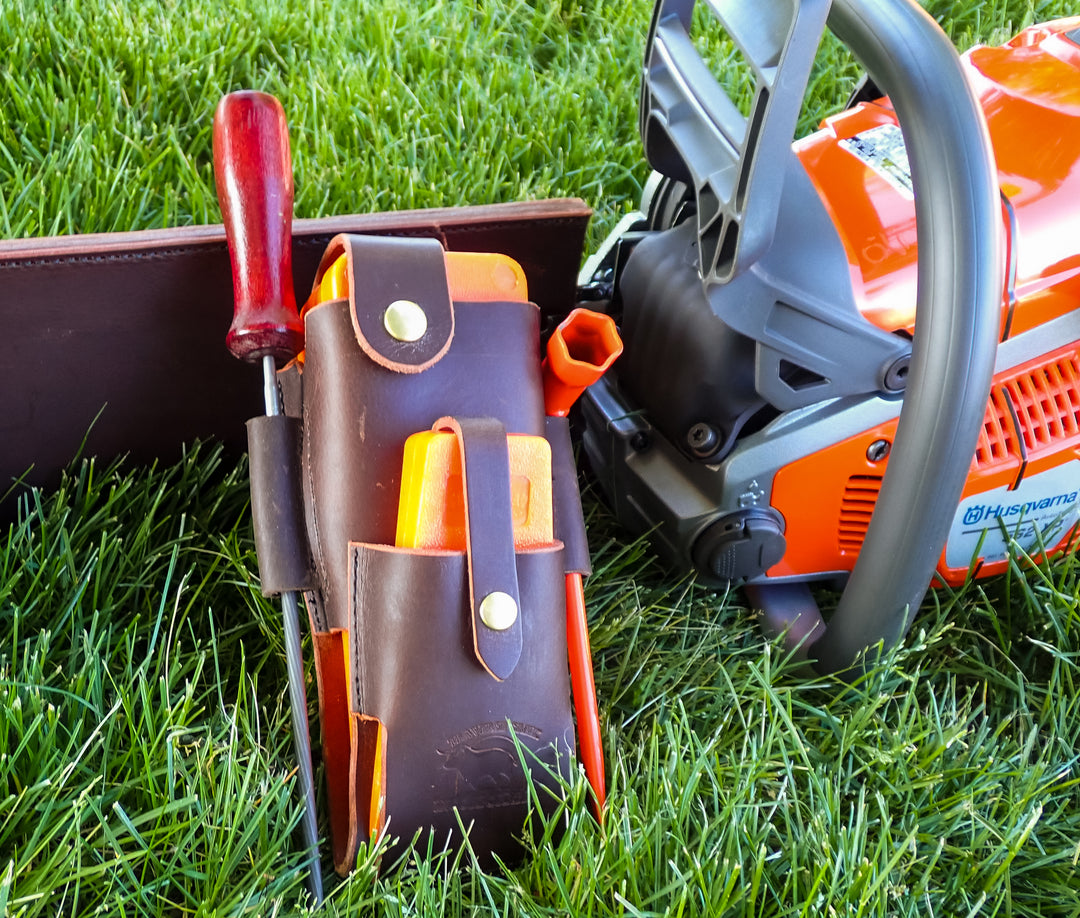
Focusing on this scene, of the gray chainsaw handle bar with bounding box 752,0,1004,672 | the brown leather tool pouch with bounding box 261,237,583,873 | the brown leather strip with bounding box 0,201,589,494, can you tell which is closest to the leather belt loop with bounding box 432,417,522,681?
the brown leather tool pouch with bounding box 261,237,583,873

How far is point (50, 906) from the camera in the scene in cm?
102

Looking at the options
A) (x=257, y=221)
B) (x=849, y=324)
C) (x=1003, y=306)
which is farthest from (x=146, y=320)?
(x=1003, y=306)

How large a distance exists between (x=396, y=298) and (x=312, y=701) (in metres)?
0.50

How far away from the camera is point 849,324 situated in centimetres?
120

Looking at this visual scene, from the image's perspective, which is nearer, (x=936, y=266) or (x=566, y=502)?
(x=936, y=266)

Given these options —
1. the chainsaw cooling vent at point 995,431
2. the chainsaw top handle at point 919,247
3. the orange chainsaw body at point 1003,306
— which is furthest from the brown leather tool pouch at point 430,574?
the chainsaw cooling vent at point 995,431

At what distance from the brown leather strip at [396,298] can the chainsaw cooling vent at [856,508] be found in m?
0.58

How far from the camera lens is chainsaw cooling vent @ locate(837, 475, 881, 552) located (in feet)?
4.37

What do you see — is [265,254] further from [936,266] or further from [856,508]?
[856,508]

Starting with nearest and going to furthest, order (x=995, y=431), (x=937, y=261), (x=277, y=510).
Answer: (x=937, y=261) → (x=277, y=510) → (x=995, y=431)

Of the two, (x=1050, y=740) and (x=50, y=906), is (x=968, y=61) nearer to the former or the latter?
(x=1050, y=740)

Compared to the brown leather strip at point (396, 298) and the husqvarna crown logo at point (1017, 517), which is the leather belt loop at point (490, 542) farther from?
the husqvarna crown logo at point (1017, 517)

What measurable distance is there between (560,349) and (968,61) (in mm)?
803

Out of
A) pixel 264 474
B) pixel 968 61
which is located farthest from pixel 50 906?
pixel 968 61
